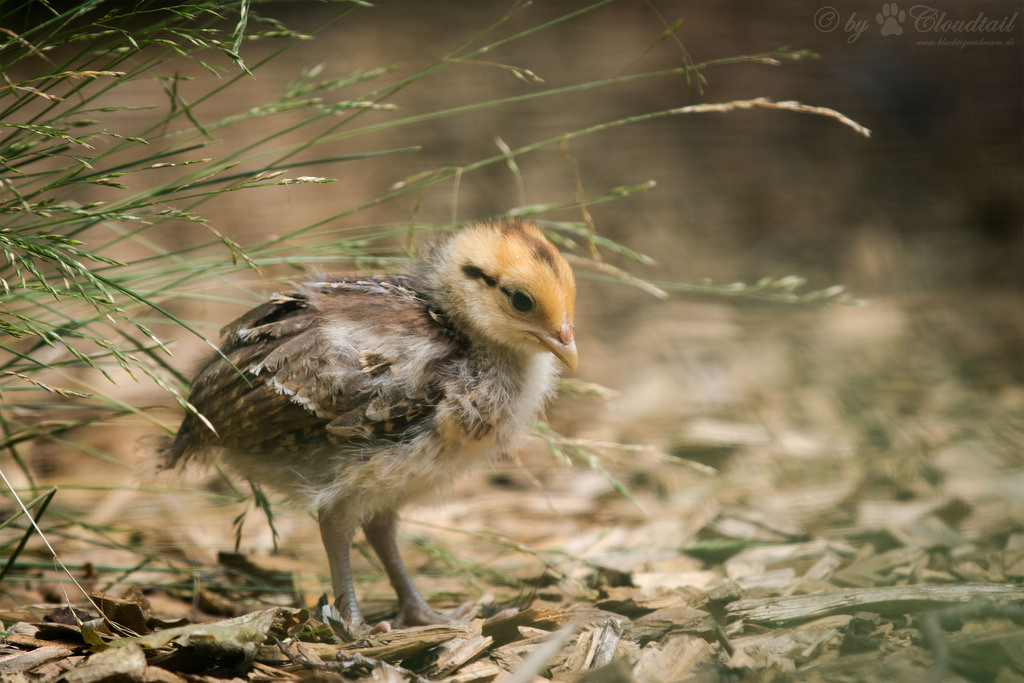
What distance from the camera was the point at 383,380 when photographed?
2186 mm

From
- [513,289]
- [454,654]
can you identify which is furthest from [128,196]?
[454,654]

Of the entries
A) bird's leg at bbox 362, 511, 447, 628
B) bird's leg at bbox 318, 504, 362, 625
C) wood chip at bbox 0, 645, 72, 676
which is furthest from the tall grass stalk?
bird's leg at bbox 362, 511, 447, 628

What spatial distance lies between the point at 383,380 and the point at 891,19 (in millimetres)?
3899

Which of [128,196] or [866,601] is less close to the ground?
[128,196]

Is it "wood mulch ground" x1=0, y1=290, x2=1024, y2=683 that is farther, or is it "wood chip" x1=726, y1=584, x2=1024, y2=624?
"wood chip" x1=726, y1=584, x2=1024, y2=624

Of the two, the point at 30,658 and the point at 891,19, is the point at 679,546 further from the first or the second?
the point at 891,19

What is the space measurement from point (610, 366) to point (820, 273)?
1289 millimetres

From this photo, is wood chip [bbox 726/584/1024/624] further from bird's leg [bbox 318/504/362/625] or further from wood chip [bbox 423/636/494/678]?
bird's leg [bbox 318/504/362/625]

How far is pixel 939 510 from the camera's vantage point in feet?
9.54

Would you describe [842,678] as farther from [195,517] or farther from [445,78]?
[445,78]

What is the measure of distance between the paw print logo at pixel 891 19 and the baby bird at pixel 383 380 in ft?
11.0

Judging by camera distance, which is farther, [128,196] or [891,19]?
[891,19]

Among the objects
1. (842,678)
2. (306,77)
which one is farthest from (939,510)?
(306,77)

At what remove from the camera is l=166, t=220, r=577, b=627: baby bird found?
86.0 inches
